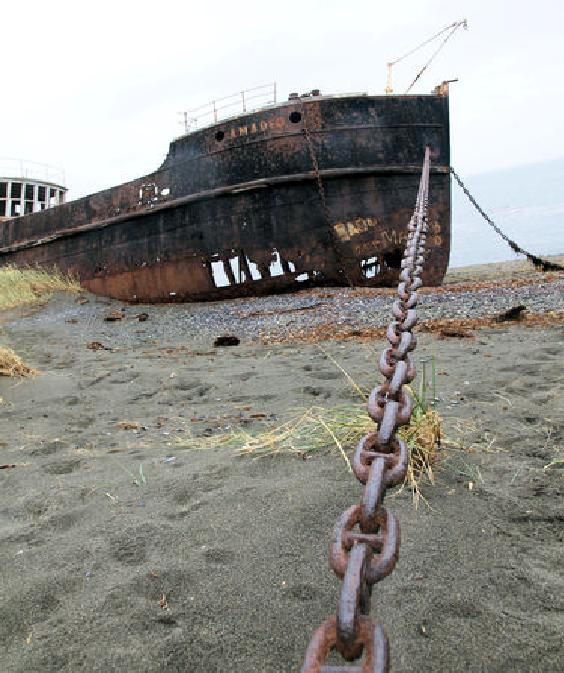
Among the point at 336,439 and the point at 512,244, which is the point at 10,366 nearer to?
the point at 336,439

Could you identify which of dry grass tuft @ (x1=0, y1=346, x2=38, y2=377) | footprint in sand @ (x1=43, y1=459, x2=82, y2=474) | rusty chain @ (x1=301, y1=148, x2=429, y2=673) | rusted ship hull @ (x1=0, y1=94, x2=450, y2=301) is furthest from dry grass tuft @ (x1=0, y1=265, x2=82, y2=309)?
rusty chain @ (x1=301, y1=148, x2=429, y2=673)

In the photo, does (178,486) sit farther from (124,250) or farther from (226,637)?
(124,250)

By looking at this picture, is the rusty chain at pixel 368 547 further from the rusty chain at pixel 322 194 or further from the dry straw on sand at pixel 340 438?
the rusty chain at pixel 322 194

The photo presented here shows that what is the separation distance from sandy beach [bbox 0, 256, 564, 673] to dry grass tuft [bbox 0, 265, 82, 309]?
7.60m

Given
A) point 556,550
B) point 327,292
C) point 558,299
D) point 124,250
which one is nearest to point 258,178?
point 327,292

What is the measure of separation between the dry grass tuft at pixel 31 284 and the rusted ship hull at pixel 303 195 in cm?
296

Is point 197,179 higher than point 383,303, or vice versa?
point 197,179

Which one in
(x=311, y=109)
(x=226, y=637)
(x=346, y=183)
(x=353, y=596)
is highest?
(x=311, y=109)

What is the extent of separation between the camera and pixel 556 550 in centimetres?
162

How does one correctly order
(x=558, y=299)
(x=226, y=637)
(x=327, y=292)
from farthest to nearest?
(x=327, y=292) < (x=558, y=299) < (x=226, y=637)

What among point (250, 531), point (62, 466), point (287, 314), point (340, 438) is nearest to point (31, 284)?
point (287, 314)


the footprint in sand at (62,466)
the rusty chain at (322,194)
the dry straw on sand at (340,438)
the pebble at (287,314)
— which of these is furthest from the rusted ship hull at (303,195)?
the footprint in sand at (62,466)

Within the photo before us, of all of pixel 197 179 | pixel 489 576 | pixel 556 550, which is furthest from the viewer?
pixel 197 179

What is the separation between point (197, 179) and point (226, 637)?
930 cm
